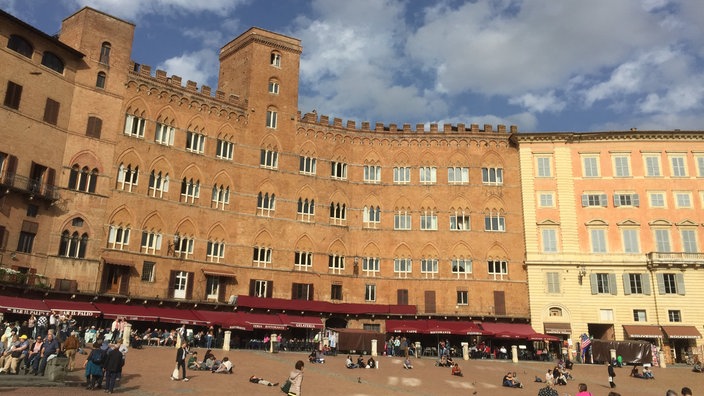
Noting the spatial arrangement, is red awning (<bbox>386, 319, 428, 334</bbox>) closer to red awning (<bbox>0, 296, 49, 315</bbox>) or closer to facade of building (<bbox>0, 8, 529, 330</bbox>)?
facade of building (<bbox>0, 8, 529, 330</bbox>)

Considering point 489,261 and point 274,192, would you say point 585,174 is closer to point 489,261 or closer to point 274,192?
point 489,261

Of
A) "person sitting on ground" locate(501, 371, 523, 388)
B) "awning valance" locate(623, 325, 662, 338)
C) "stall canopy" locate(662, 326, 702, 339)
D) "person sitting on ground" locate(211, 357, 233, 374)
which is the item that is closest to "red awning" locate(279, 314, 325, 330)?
"person sitting on ground" locate(211, 357, 233, 374)

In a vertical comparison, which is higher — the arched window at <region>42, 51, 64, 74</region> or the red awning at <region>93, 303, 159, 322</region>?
the arched window at <region>42, 51, 64, 74</region>

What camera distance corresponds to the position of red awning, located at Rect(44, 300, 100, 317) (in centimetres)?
3919

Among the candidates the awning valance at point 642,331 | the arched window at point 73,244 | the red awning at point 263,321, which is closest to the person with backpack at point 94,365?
the arched window at point 73,244

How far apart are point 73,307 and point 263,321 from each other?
14314 mm

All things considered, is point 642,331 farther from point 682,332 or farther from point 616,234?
point 616,234

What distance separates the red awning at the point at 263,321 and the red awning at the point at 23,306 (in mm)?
14853

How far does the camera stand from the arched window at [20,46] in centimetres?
4138

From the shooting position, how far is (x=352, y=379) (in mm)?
30844

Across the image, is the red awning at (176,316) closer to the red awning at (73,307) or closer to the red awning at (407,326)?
the red awning at (73,307)

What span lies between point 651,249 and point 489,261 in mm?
14536

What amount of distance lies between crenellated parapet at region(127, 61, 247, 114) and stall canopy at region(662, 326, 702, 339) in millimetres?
42570

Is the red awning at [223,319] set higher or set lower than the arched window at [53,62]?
lower
